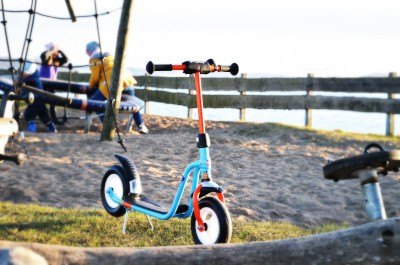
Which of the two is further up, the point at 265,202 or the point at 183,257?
the point at 183,257

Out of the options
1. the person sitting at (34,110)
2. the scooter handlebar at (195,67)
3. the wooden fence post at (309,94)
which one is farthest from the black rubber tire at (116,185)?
the wooden fence post at (309,94)

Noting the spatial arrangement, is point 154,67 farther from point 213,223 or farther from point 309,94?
point 309,94

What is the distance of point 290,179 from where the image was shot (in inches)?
296

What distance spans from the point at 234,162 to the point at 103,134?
2.17 m

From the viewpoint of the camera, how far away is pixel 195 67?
158 inches

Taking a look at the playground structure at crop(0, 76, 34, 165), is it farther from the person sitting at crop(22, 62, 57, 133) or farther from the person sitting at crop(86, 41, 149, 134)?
the person sitting at crop(22, 62, 57, 133)

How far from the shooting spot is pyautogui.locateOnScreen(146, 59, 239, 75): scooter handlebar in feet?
12.5

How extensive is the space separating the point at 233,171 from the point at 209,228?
3.86m

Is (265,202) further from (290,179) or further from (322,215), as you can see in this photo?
(290,179)

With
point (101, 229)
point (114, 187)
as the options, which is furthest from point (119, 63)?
point (101, 229)

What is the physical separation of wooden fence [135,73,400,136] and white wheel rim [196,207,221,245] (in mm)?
8163

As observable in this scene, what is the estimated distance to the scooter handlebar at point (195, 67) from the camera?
3.80 m

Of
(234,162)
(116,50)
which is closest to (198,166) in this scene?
(234,162)

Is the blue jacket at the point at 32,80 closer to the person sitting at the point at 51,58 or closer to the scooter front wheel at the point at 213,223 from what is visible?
the person sitting at the point at 51,58
